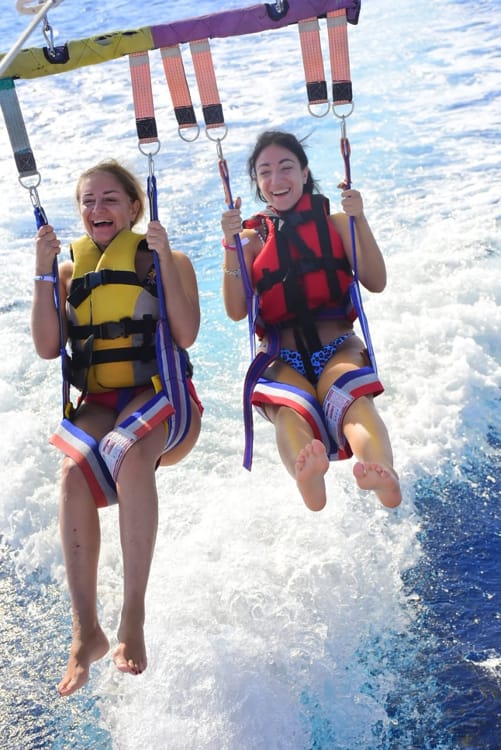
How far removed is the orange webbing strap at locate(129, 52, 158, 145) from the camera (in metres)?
2.73

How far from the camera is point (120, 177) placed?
9.59 feet

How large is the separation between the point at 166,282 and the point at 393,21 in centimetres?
933

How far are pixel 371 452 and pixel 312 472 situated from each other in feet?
0.60

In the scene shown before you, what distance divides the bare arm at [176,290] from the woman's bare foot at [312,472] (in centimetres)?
57

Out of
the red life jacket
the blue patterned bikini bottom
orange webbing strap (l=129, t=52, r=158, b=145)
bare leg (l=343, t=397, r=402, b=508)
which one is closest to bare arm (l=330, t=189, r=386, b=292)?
the red life jacket

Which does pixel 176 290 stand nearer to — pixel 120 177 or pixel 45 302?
pixel 45 302

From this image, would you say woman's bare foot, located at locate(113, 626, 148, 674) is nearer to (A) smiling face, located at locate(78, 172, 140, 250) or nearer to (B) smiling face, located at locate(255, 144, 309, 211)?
(A) smiling face, located at locate(78, 172, 140, 250)

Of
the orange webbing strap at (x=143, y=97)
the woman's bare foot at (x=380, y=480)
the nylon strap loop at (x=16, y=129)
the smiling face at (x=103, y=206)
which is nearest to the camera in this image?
Answer: the woman's bare foot at (x=380, y=480)

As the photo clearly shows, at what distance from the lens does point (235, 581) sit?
3.42 m

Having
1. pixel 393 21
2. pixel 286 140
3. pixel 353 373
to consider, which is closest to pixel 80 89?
pixel 393 21

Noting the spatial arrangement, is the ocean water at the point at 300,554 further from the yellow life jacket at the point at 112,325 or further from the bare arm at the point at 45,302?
the bare arm at the point at 45,302

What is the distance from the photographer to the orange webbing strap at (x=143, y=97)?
8.97 feet

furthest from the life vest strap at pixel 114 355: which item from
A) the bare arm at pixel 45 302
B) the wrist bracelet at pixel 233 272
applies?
the wrist bracelet at pixel 233 272

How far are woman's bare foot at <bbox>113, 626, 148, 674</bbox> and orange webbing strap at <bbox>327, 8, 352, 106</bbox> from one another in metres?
1.73
